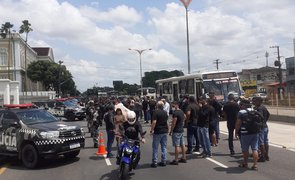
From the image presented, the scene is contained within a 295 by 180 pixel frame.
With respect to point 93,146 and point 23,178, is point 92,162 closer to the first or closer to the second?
point 23,178

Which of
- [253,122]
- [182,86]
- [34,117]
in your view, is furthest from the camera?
[182,86]

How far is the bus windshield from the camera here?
80.8 ft

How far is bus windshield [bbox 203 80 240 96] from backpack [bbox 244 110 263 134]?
15.3 meters

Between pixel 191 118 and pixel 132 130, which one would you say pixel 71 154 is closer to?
pixel 132 130

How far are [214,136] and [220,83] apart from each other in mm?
12196

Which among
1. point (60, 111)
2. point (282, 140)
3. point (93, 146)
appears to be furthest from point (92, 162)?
point (60, 111)

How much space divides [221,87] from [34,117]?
15655 mm

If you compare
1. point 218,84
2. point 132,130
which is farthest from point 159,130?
point 218,84

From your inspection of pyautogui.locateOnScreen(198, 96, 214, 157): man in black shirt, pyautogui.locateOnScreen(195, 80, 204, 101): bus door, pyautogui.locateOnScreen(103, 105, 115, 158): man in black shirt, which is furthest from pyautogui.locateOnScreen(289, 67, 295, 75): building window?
Answer: pyautogui.locateOnScreen(103, 105, 115, 158): man in black shirt

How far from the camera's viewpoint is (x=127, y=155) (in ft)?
27.6

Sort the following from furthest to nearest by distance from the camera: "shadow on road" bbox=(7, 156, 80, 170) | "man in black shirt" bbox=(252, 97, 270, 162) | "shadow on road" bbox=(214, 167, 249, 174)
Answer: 1. "shadow on road" bbox=(7, 156, 80, 170)
2. "man in black shirt" bbox=(252, 97, 270, 162)
3. "shadow on road" bbox=(214, 167, 249, 174)

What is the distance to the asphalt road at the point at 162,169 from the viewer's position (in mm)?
8758

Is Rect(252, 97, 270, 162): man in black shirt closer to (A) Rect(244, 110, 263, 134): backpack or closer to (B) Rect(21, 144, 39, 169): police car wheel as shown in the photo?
(A) Rect(244, 110, 263, 134): backpack

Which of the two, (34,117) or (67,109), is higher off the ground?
(34,117)
